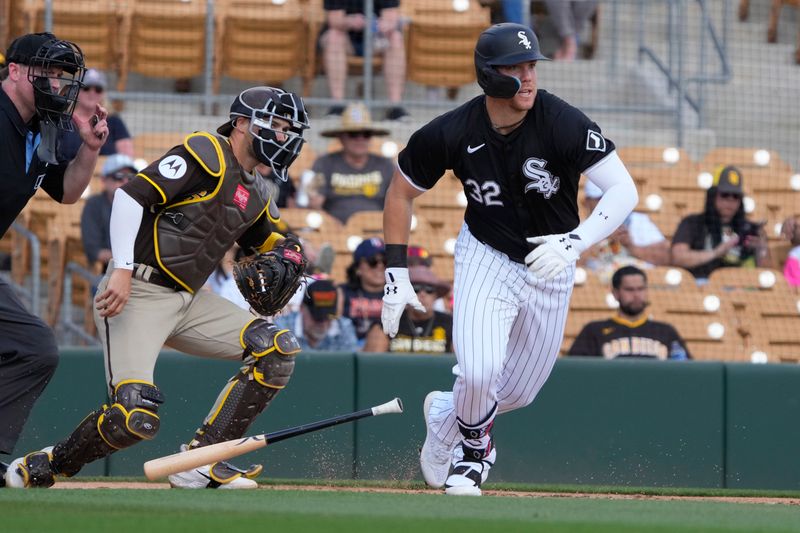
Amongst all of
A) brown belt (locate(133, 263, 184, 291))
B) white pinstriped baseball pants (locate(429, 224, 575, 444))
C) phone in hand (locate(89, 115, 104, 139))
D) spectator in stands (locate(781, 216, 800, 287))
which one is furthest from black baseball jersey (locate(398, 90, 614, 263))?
spectator in stands (locate(781, 216, 800, 287))

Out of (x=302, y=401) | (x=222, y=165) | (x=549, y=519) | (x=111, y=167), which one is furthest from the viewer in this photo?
(x=111, y=167)

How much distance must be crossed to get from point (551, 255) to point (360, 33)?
22.9 feet

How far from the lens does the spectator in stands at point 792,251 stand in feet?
36.2

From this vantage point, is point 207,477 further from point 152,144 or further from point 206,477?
point 152,144

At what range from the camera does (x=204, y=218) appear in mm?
6379

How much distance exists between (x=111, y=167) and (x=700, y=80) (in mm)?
5512

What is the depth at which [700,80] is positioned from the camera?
12742 mm

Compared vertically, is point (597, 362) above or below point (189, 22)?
below

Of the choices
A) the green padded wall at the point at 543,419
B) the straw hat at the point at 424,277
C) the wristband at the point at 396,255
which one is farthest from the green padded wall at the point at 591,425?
the wristband at the point at 396,255

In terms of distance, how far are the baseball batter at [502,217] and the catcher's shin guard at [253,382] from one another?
524mm

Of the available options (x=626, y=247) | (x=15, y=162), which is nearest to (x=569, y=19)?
(x=626, y=247)

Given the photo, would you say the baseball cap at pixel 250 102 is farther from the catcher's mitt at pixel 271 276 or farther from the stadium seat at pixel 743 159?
the stadium seat at pixel 743 159

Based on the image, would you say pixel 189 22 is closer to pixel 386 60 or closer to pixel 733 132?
pixel 386 60

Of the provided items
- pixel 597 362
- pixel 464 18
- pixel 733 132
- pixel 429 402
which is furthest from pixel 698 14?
pixel 429 402
